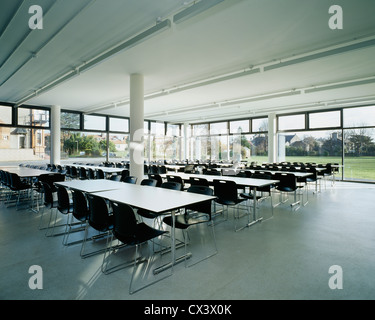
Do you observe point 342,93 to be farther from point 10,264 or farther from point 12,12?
point 10,264

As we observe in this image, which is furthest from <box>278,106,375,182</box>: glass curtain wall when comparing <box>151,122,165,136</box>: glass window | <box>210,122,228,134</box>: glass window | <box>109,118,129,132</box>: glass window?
<box>109,118,129,132</box>: glass window

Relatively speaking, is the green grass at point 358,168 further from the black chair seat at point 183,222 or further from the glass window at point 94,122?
the glass window at point 94,122

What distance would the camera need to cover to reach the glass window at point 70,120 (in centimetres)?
1177

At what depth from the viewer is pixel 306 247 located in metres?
3.46

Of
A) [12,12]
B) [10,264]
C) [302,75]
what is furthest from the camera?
[302,75]

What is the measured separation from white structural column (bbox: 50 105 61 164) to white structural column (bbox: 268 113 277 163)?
1092cm

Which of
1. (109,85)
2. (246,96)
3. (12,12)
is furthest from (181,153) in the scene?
(12,12)

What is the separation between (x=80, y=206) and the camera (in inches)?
136

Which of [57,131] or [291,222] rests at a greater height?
[57,131]

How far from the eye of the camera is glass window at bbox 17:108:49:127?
1061 centimetres

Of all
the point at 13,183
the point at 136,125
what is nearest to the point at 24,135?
the point at 13,183

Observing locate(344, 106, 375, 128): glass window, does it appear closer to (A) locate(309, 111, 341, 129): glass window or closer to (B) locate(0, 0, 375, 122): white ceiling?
(A) locate(309, 111, 341, 129): glass window
